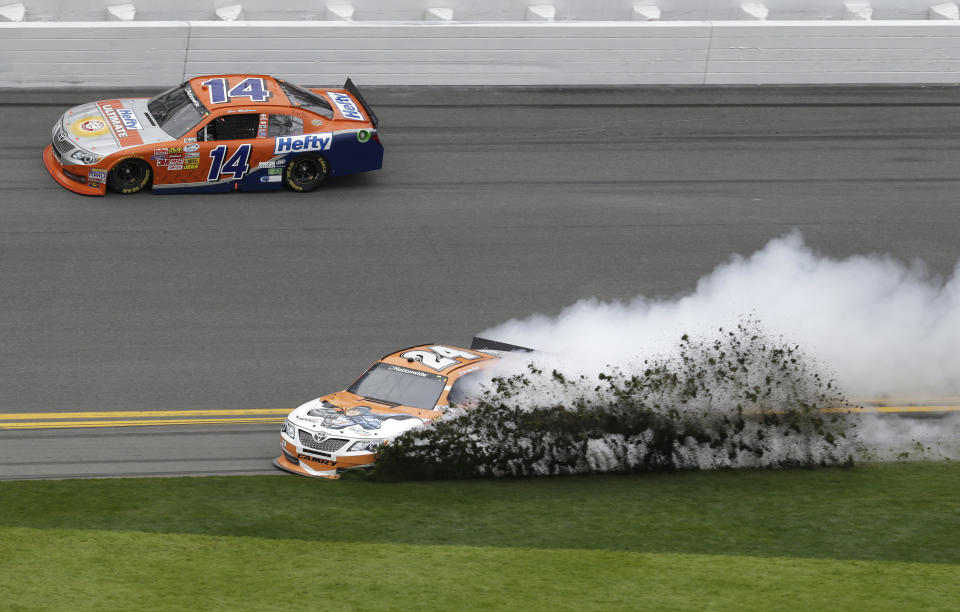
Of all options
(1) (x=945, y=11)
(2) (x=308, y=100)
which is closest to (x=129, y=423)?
(2) (x=308, y=100)

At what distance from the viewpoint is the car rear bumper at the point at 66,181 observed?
55.7 feet

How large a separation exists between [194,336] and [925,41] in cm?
1425

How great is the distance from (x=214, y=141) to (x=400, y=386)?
607 centimetres

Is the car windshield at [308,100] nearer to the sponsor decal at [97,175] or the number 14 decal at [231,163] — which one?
the number 14 decal at [231,163]

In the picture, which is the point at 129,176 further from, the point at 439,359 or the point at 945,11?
the point at 945,11

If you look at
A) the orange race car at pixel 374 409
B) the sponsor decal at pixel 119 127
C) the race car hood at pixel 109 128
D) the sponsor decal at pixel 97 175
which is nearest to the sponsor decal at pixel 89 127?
the race car hood at pixel 109 128

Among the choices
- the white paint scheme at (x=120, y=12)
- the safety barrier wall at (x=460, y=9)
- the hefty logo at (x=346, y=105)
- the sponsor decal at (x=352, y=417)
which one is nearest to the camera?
the sponsor decal at (x=352, y=417)

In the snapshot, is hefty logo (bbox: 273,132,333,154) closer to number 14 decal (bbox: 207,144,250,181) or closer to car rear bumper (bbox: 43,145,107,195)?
number 14 decal (bbox: 207,144,250,181)

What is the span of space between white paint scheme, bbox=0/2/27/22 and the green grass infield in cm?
1248

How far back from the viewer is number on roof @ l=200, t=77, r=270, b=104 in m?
17.3

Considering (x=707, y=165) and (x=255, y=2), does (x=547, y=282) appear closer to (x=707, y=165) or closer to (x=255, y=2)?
(x=707, y=165)

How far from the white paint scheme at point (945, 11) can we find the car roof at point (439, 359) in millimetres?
15186

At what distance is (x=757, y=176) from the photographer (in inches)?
752

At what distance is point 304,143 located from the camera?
688 inches
